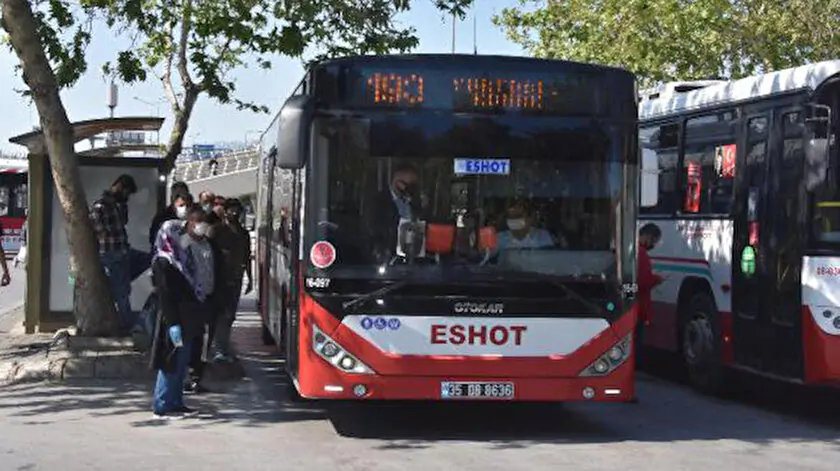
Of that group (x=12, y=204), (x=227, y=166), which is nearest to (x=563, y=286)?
(x=12, y=204)

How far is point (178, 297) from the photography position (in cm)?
970

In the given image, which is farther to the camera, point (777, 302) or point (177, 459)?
point (777, 302)

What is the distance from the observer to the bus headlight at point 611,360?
8.95 metres

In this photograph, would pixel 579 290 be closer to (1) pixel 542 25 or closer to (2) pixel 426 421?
(2) pixel 426 421

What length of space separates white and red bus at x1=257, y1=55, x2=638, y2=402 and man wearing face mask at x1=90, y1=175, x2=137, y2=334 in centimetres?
441

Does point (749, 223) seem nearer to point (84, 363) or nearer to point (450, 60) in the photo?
point (450, 60)

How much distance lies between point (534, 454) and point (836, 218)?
131 inches

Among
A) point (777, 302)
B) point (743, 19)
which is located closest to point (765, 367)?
point (777, 302)

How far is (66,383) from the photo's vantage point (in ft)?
37.2

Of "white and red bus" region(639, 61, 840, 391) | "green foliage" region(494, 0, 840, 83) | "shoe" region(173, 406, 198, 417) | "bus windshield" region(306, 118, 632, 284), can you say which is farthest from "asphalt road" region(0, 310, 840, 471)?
"green foliage" region(494, 0, 840, 83)

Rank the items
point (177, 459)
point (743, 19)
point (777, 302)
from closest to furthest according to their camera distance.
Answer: point (177, 459) < point (777, 302) < point (743, 19)

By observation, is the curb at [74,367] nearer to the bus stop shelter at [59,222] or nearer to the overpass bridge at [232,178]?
the bus stop shelter at [59,222]

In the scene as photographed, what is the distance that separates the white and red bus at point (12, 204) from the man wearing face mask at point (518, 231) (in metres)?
33.1

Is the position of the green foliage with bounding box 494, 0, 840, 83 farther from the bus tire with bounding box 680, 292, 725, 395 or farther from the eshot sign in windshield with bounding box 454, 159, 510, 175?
the eshot sign in windshield with bounding box 454, 159, 510, 175
